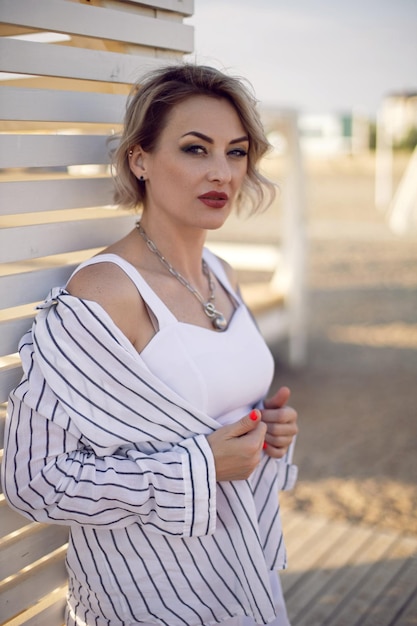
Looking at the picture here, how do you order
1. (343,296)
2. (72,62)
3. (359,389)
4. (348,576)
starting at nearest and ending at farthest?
(72,62), (348,576), (359,389), (343,296)

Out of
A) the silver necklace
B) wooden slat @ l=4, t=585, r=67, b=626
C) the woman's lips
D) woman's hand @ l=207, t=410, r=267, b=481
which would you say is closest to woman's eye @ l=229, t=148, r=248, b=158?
the woman's lips

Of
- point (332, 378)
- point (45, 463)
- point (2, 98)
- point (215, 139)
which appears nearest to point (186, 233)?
point (215, 139)

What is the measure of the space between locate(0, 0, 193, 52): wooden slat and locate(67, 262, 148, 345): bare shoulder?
525 mm

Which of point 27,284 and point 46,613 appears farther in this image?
point 46,613

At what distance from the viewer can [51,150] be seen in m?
1.62

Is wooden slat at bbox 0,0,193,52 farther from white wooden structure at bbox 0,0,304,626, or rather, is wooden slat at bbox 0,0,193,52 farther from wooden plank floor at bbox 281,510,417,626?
wooden plank floor at bbox 281,510,417,626

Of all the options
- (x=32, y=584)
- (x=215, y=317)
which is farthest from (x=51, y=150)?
(x=32, y=584)

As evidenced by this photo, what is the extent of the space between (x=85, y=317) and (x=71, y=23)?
679 millimetres

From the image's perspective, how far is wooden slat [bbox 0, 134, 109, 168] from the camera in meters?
1.53

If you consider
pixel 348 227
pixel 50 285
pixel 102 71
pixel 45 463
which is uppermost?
pixel 102 71

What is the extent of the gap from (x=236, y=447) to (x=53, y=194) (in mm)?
680

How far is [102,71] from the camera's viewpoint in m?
1.74

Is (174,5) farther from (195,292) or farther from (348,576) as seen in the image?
(348,576)

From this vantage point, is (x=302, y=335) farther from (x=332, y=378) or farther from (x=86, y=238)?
(x=86, y=238)
